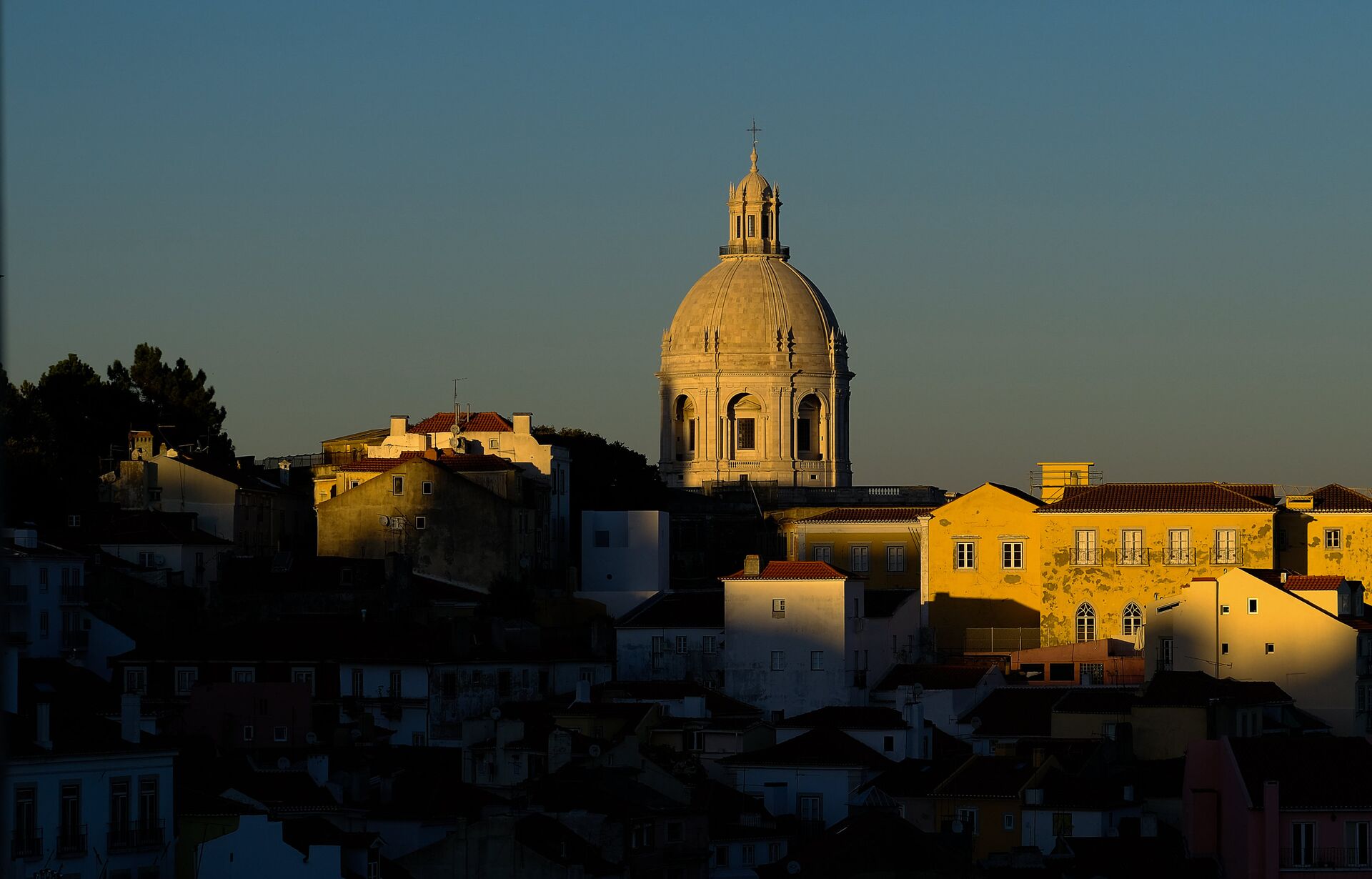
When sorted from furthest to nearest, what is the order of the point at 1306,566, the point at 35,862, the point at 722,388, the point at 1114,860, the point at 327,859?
Result: the point at 722,388, the point at 1306,566, the point at 1114,860, the point at 327,859, the point at 35,862

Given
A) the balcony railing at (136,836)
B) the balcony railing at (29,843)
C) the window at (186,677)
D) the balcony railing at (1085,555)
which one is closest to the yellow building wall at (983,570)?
the balcony railing at (1085,555)

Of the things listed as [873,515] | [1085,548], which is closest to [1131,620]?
[1085,548]

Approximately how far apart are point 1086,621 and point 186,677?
25.4 metres

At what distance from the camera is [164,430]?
263 ft

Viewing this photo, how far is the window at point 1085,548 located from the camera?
225 ft

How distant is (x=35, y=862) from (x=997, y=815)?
21.8 m

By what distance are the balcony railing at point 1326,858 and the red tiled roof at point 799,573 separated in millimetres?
26885

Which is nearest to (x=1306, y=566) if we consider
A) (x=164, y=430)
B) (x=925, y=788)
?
(x=925, y=788)

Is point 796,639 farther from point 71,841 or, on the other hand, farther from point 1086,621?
point 71,841

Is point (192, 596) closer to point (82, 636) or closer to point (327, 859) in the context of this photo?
point (82, 636)

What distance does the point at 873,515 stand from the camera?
2958 inches

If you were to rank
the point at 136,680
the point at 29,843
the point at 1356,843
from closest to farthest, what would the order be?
the point at 29,843
the point at 1356,843
the point at 136,680

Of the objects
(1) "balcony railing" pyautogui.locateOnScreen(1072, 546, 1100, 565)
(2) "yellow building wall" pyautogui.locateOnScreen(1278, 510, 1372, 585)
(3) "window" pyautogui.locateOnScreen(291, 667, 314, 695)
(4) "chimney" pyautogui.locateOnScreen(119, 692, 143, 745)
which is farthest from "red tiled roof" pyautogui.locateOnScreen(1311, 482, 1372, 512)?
(4) "chimney" pyautogui.locateOnScreen(119, 692, 143, 745)

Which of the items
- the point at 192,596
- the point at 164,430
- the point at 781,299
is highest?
the point at 781,299
